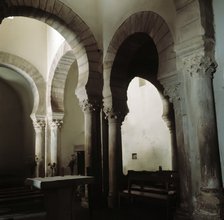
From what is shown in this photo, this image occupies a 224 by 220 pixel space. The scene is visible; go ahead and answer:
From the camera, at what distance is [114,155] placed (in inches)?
263

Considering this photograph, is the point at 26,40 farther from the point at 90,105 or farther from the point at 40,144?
the point at 90,105

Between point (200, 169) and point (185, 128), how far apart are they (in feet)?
2.41

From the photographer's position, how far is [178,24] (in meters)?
4.59

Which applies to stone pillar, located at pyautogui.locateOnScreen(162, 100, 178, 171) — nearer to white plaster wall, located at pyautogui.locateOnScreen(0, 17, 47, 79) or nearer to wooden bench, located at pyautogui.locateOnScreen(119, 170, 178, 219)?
wooden bench, located at pyautogui.locateOnScreen(119, 170, 178, 219)

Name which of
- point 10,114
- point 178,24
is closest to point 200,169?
point 178,24

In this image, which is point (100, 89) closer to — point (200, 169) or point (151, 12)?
point (151, 12)

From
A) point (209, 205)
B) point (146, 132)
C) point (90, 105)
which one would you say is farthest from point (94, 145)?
point (146, 132)

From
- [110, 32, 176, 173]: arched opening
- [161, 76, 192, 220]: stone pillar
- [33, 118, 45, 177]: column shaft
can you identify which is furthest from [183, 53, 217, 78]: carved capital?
[33, 118, 45, 177]: column shaft

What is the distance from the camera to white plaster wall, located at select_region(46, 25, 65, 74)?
33.0 feet

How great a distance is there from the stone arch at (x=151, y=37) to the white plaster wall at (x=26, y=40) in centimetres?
466

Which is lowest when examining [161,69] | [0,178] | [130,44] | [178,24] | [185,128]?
A: [0,178]

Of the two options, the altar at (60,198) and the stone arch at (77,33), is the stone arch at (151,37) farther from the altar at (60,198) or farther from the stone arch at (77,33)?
the altar at (60,198)

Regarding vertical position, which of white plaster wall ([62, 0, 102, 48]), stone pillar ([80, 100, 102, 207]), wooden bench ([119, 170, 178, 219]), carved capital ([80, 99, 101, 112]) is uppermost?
white plaster wall ([62, 0, 102, 48])

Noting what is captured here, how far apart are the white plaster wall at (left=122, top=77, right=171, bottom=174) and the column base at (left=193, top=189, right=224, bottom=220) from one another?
6.33 meters
